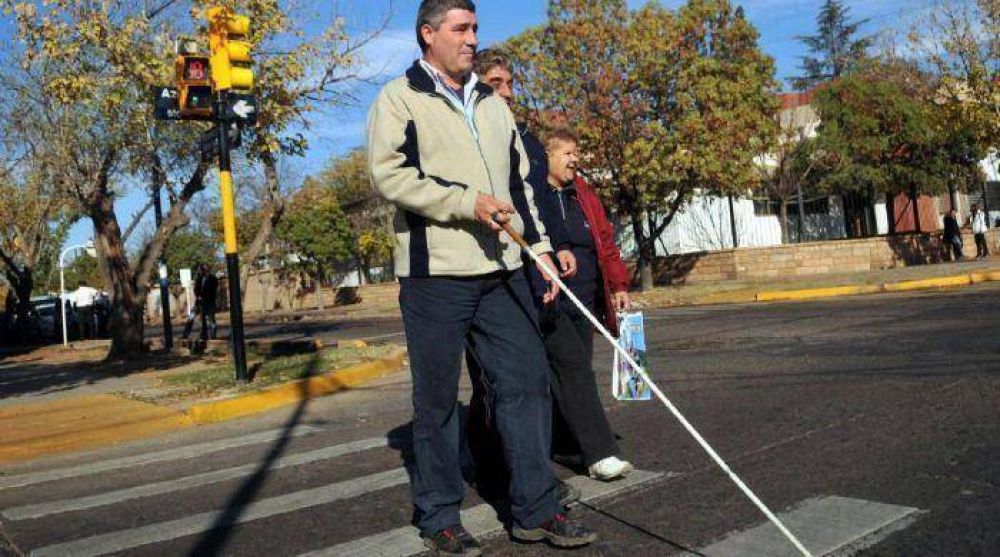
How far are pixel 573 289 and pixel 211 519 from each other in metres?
2.10

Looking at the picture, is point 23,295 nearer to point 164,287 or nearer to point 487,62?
point 164,287

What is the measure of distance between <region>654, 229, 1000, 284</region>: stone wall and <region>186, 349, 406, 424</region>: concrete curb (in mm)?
18217

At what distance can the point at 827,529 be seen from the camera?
10.7 ft

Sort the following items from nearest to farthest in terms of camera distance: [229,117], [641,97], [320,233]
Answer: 1. [229,117]
2. [641,97]
3. [320,233]

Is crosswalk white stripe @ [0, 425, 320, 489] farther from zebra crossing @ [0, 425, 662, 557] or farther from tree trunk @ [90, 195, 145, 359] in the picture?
tree trunk @ [90, 195, 145, 359]

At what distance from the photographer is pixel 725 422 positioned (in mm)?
5441

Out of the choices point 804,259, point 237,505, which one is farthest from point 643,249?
point 237,505

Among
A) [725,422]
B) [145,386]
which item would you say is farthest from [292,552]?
[145,386]

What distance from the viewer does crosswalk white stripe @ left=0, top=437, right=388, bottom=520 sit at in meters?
4.71

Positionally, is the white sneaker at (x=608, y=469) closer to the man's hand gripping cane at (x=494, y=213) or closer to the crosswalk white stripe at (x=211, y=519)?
the crosswalk white stripe at (x=211, y=519)

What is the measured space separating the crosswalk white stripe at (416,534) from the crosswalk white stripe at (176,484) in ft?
6.12

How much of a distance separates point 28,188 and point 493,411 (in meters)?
21.8

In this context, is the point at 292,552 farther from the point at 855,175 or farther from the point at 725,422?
the point at 855,175

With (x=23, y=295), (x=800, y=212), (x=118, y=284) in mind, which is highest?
(x=800, y=212)
